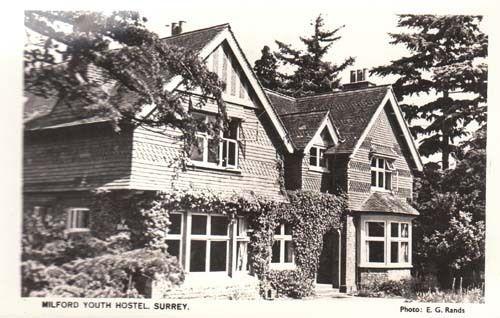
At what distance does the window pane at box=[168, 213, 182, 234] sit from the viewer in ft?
37.1

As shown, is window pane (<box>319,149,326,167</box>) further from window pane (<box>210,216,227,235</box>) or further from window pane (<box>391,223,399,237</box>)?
window pane (<box>210,216,227,235</box>)

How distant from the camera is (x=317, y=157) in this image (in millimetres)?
15133

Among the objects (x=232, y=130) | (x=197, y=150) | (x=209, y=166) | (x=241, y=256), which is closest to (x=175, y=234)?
(x=209, y=166)

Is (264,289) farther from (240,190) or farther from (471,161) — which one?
(471,161)

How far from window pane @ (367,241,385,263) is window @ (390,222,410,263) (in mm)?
278

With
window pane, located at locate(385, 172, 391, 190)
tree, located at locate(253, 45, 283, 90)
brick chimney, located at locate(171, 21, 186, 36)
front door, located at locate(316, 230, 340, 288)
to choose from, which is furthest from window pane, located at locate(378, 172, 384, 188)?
brick chimney, located at locate(171, 21, 186, 36)

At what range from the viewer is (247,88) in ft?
41.4

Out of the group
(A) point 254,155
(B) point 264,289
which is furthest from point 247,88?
(B) point 264,289

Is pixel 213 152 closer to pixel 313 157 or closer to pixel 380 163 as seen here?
pixel 313 157

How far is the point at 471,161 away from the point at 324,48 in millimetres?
4025

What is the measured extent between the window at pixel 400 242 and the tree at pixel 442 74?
1983 mm

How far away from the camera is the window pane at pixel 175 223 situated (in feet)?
37.1

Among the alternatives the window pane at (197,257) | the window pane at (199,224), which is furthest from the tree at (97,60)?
the window pane at (197,257)

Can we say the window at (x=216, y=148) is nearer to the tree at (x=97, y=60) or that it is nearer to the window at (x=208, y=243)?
the window at (x=208, y=243)
